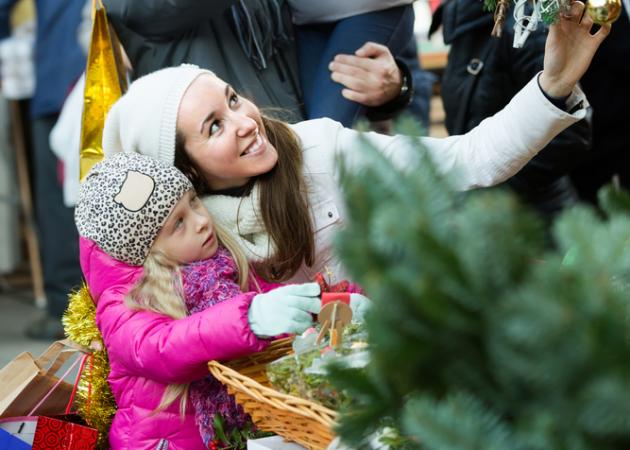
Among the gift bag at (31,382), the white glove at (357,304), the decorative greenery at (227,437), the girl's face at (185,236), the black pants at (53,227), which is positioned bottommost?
the black pants at (53,227)

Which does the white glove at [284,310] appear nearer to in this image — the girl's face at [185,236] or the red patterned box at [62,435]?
the girl's face at [185,236]

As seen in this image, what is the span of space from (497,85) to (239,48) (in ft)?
2.42

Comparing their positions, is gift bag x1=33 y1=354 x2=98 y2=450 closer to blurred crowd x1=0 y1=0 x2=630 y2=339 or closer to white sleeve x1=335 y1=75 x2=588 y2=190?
white sleeve x1=335 y1=75 x2=588 y2=190

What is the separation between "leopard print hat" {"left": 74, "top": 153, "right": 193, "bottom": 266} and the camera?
1.71m

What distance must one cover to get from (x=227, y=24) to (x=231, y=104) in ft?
1.10

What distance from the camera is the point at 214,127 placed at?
6.03 ft

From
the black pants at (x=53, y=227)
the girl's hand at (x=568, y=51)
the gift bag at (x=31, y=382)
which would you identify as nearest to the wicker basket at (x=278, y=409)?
the gift bag at (x=31, y=382)

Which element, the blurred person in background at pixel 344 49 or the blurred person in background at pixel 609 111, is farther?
the blurred person in background at pixel 609 111

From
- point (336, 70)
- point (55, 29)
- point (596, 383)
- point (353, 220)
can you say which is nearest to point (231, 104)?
point (336, 70)

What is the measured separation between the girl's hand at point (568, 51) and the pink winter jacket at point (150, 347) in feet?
2.05

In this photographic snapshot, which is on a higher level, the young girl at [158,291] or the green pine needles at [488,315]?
the green pine needles at [488,315]

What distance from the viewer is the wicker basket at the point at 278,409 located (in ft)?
4.19

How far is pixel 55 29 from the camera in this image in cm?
424

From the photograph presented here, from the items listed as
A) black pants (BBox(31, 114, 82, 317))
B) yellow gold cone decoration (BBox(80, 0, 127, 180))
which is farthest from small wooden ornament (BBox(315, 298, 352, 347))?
black pants (BBox(31, 114, 82, 317))
